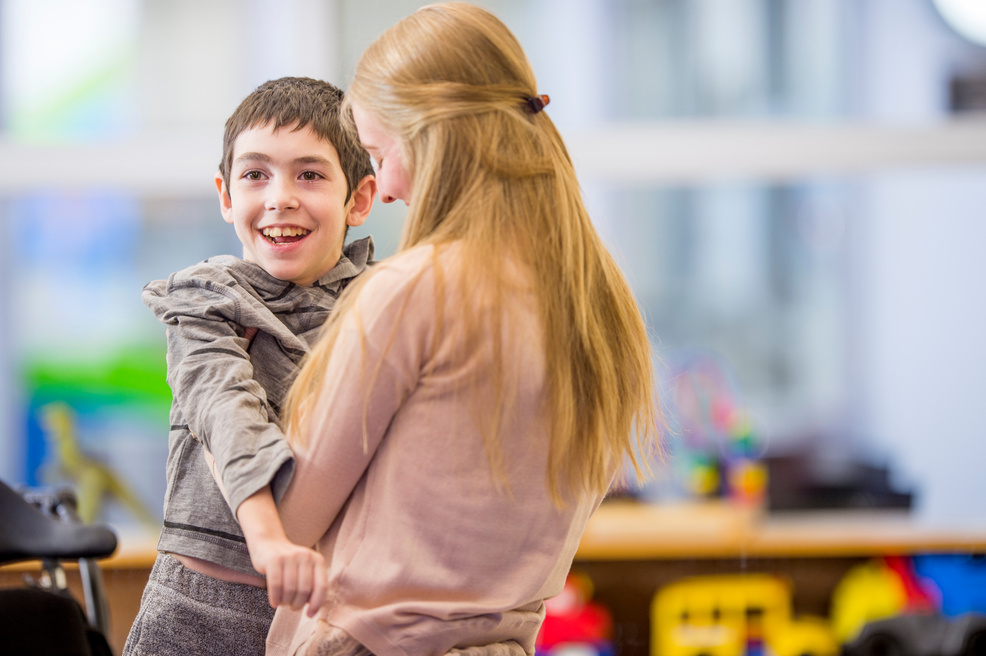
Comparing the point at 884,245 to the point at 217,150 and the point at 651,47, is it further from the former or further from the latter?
the point at 217,150

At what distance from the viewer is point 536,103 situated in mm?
928

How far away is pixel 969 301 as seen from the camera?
128 inches

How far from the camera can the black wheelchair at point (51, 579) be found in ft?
4.12

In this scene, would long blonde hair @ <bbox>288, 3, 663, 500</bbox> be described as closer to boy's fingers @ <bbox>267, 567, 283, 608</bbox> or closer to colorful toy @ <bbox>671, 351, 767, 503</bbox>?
boy's fingers @ <bbox>267, 567, 283, 608</bbox>

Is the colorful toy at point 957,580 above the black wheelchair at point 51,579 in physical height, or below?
below

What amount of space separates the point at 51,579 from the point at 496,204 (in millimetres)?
1143

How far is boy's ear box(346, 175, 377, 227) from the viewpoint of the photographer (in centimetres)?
112

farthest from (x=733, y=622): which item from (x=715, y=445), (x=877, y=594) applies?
(x=715, y=445)

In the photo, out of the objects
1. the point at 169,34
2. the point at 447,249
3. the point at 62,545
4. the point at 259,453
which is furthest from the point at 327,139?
the point at 169,34

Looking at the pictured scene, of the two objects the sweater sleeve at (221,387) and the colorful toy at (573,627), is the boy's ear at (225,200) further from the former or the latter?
the colorful toy at (573,627)

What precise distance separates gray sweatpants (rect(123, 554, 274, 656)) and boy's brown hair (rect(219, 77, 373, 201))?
46 centimetres

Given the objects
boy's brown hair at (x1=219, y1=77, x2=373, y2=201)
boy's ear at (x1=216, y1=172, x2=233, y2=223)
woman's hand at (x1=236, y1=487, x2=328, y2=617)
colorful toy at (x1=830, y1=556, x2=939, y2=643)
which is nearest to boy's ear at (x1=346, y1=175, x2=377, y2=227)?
boy's brown hair at (x1=219, y1=77, x2=373, y2=201)

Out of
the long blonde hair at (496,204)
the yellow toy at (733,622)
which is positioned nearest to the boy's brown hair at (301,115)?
the long blonde hair at (496,204)

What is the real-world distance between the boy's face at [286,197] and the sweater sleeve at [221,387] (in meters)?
0.09
